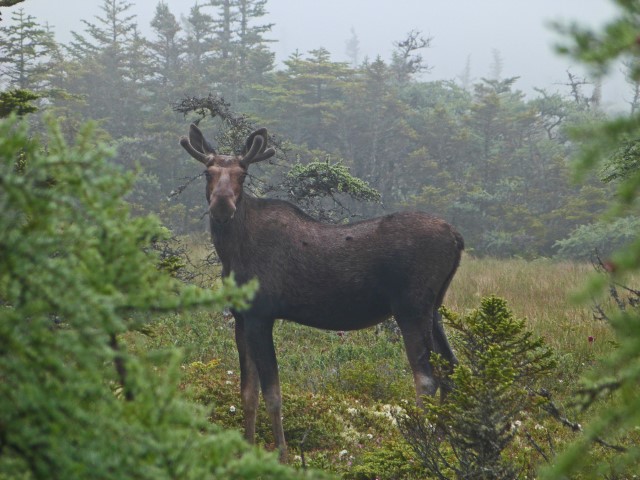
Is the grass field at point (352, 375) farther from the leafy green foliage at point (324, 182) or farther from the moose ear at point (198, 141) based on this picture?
the leafy green foliage at point (324, 182)

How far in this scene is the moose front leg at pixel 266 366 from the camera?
6977 mm

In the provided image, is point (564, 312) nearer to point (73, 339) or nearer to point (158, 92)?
point (73, 339)

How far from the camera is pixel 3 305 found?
15.0 ft

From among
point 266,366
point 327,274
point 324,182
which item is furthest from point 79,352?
point 324,182

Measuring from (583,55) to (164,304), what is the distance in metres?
1.75

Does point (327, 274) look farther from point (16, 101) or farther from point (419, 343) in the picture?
point (16, 101)

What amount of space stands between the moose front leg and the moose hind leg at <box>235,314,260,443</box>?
0.18 m

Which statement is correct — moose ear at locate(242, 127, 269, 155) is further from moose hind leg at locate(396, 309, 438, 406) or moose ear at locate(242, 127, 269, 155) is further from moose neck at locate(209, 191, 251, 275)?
moose hind leg at locate(396, 309, 438, 406)

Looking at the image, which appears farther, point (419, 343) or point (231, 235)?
point (231, 235)

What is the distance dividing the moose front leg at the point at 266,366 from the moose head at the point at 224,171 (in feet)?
4.06

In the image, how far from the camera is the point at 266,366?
23.1ft

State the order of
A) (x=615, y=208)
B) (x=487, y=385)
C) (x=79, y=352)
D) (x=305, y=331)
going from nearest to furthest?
(x=79, y=352)
(x=615, y=208)
(x=487, y=385)
(x=305, y=331)

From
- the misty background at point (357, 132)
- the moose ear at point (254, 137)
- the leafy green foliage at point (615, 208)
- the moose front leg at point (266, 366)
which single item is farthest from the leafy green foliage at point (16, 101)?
the misty background at point (357, 132)

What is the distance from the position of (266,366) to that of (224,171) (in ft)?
7.25
